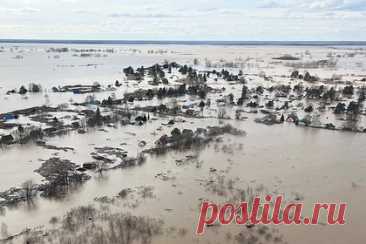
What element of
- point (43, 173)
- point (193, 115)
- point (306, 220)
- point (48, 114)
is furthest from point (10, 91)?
point (306, 220)

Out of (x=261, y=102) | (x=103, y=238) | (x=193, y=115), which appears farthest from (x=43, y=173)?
(x=261, y=102)

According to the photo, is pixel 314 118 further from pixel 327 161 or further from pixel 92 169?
pixel 92 169

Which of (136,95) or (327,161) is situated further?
(136,95)

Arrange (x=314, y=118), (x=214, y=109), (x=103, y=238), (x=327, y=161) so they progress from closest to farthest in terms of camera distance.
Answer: (x=103, y=238) → (x=327, y=161) → (x=314, y=118) → (x=214, y=109)

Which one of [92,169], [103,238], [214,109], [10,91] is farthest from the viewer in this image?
[10,91]

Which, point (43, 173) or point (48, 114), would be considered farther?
point (48, 114)

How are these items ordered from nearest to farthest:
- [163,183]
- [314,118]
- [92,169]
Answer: [163,183]
[92,169]
[314,118]

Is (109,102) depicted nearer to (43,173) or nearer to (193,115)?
(193,115)
